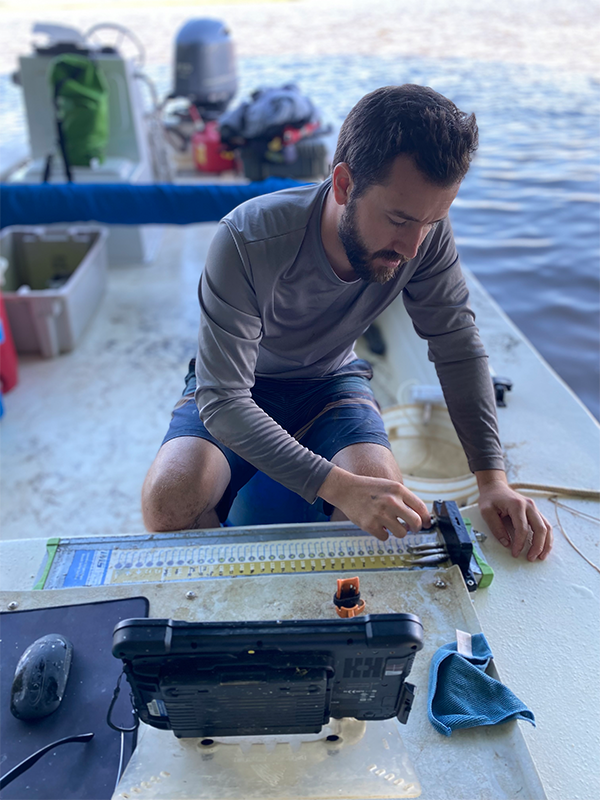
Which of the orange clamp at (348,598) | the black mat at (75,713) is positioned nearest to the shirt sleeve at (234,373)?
the orange clamp at (348,598)

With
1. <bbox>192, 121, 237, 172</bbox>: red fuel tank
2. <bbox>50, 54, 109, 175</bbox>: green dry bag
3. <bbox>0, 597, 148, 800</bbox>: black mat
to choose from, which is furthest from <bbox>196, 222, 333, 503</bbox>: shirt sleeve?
<bbox>192, 121, 237, 172</bbox>: red fuel tank

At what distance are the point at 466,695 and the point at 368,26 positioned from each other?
11837 millimetres

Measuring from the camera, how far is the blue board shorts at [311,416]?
1321mm

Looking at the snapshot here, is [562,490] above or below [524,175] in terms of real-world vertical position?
above

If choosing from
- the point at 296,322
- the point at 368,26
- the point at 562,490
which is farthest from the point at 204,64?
the point at 368,26

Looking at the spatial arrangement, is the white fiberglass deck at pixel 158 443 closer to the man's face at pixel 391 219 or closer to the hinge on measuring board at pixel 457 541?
the hinge on measuring board at pixel 457 541

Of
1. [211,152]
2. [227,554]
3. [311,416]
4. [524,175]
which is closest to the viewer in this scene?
[227,554]

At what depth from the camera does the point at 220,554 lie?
110 cm

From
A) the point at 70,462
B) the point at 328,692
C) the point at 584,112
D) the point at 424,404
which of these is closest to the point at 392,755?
the point at 328,692

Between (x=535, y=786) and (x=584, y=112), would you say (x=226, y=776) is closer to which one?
(x=535, y=786)

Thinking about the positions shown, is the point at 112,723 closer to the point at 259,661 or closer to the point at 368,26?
the point at 259,661

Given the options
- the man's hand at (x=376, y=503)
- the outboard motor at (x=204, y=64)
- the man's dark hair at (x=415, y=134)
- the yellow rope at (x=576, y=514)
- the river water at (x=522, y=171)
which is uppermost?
the man's dark hair at (x=415, y=134)

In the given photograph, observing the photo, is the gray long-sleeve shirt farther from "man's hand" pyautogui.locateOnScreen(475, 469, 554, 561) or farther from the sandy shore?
the sandy shore

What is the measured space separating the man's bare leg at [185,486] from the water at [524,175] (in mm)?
2148
